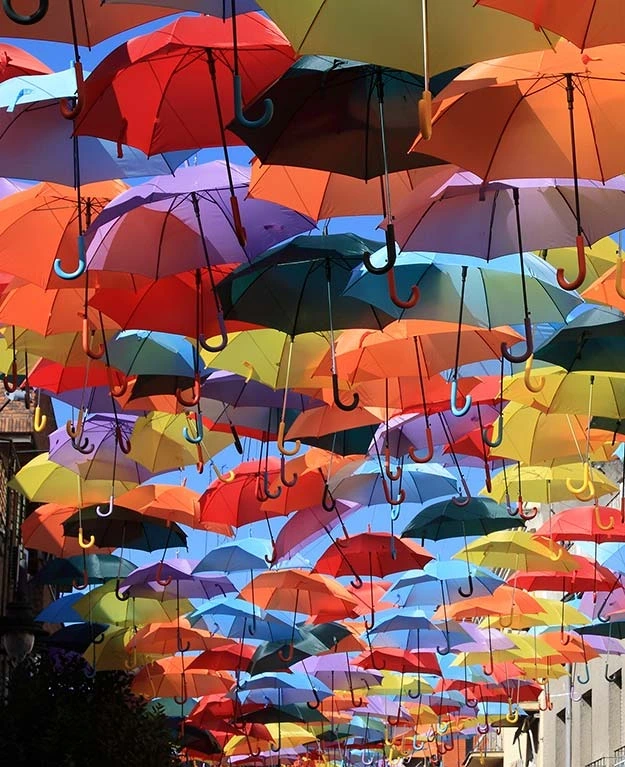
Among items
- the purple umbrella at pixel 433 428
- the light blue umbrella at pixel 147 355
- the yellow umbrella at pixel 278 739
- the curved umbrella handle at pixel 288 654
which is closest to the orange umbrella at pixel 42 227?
the light blue umbrella at pixel 147 355

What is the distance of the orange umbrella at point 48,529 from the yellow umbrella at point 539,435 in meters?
6.20

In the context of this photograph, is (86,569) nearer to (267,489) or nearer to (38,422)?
(267,489)

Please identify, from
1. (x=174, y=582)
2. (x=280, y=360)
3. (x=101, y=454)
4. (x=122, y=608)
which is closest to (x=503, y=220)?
(x=280, y=360)

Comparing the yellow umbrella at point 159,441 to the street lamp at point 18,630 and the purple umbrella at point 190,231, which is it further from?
the purple umbrella at point 190,231

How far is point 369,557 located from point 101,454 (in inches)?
178

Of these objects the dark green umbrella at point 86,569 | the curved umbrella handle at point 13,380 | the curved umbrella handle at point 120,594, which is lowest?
the curved umbrella handle at point 13,380

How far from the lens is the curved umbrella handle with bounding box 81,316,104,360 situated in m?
9.40

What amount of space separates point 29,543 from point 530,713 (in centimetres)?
2351

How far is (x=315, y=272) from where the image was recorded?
10.3 m

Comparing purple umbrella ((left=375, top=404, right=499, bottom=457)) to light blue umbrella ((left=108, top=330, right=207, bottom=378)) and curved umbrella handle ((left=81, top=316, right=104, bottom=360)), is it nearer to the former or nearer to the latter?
light blue umbrella ((left=108, top=330, right=207, bottom=378))

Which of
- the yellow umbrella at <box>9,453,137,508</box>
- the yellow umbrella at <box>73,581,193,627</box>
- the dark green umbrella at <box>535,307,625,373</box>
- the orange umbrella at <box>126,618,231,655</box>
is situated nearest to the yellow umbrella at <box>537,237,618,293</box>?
the dark green umbrella at <box>535,307,625,373</box>

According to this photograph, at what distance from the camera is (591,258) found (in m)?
11.0

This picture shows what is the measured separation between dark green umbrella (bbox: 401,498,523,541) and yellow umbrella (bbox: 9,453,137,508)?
3520 mm

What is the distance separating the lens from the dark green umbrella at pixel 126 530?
17.5 m
